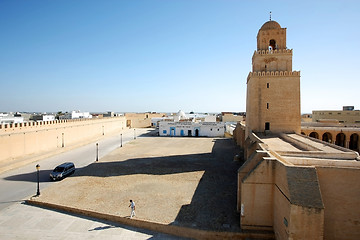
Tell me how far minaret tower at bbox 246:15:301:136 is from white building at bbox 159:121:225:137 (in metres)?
17.5

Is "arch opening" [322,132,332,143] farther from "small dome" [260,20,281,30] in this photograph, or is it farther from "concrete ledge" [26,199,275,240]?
"concrete ledge" [26,199,275,240]

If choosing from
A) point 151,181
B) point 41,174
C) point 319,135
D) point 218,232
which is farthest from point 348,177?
point 41,174

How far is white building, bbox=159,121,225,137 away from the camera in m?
36.6

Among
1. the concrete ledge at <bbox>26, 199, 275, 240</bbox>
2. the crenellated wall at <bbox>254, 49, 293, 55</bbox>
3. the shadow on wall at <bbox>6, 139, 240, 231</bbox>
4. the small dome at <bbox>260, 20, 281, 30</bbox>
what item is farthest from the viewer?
the small dome at <bbox>260, 20, 281, 30</bbox>

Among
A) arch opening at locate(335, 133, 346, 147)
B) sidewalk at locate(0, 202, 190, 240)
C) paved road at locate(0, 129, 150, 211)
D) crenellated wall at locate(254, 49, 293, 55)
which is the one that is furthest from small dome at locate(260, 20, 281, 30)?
paved road at locate(0, 129, 150, 211)

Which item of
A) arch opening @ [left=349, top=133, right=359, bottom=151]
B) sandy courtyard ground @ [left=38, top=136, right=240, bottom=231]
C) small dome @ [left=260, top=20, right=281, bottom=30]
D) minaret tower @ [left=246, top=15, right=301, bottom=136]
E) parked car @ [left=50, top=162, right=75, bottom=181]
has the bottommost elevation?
sandy courtyard ground @ [left=38, top=136, right=240, bottom=231]

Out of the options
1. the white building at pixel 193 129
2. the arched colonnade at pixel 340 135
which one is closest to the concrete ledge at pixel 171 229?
the arched colonnade at pixel 340 135

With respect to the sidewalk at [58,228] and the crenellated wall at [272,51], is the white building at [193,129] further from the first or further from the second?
the sidewalk at [58,228]

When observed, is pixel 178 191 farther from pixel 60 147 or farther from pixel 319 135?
pixel 60 147

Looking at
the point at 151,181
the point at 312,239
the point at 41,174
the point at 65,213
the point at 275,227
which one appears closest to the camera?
the point at 312,239

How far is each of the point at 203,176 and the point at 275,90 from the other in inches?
376

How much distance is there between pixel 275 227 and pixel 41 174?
605 inches

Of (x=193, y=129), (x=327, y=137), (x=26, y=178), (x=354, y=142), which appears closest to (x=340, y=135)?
(x=354, y=142)

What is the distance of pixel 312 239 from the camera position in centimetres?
684
